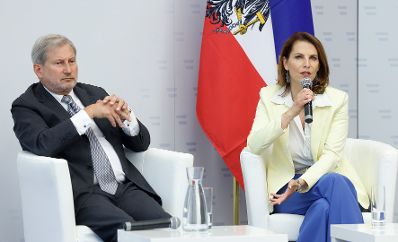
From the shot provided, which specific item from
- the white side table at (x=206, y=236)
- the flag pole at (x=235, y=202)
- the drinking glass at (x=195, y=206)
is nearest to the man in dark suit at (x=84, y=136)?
the white side table at (x=206, y=236)

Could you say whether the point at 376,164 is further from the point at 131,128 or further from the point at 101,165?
the point at 101,165

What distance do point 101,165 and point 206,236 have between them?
118cm

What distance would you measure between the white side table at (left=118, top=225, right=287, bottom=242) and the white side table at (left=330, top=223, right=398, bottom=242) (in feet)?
1.15

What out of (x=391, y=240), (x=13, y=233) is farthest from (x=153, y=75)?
(x=391, y=240)

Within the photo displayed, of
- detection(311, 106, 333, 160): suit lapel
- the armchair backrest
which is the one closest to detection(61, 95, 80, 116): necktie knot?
detection(311, 106, 333, 160): suit lapel

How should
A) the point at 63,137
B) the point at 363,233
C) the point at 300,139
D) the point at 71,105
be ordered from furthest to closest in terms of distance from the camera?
1. the point at 300,139
2. the point at 71,105
3. the point at 63,137
4. the point at 363,233

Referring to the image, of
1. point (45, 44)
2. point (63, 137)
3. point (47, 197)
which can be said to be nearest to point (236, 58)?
point (45, 44)

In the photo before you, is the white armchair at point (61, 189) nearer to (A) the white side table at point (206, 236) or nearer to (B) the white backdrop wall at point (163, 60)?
(A) the white side table at point (206, 236)

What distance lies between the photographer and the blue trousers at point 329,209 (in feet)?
13.2

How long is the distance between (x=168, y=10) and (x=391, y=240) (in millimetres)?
2589

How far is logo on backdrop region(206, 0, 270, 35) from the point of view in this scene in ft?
16.6

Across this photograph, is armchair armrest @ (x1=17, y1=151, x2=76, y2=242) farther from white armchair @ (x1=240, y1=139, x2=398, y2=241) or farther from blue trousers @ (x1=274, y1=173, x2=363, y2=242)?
blue trousers @ (x1=274, y1=173, x2=363, y2=242)

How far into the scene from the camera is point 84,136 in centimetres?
415

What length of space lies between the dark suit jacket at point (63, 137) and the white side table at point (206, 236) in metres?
0.77
